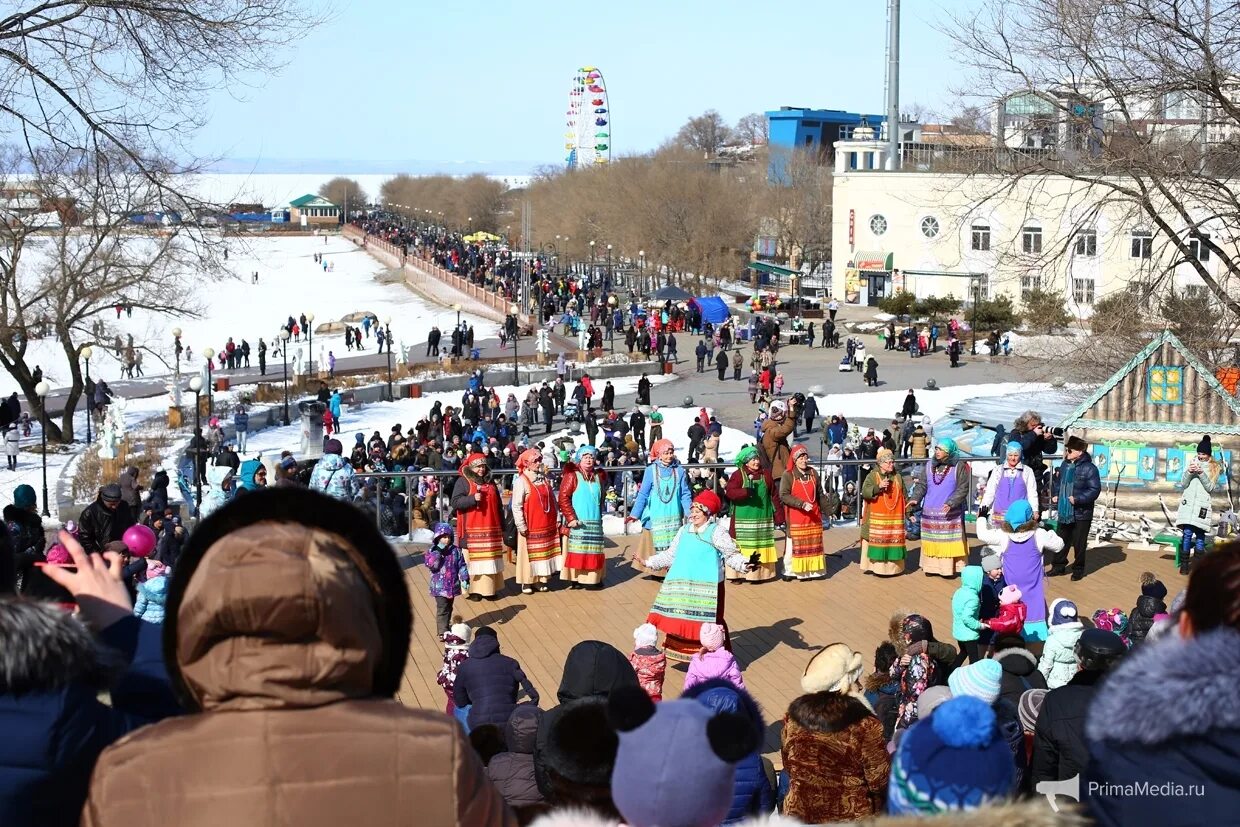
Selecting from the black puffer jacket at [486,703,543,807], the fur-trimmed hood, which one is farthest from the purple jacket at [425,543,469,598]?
the fur-trimmed hood

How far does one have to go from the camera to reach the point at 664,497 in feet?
38.1

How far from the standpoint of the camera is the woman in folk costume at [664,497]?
11.6 metres

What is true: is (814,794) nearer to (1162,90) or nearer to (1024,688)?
(1024,688)

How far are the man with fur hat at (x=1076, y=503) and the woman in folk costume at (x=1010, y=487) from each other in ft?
2.90

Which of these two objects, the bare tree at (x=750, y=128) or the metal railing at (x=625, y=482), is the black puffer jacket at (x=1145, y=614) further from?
the bare tree at (x=750, y=128)

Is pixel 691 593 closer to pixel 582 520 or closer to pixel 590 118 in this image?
pixel 582 520

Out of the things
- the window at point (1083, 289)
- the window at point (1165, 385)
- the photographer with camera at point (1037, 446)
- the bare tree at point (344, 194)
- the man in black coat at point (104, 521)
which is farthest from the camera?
the bare tree at point (344, 194)

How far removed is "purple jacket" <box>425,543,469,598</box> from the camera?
10.2 m

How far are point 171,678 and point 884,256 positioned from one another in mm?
60464

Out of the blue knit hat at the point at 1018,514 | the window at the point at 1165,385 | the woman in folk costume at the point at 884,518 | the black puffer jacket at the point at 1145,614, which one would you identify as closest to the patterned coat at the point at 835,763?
the black puffer jacket at the point at 1145,614

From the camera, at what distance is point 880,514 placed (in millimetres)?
12172

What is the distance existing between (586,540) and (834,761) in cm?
700

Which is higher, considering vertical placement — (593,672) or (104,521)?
(593,672)

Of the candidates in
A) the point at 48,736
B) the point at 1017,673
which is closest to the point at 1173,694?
the point at 48,736
